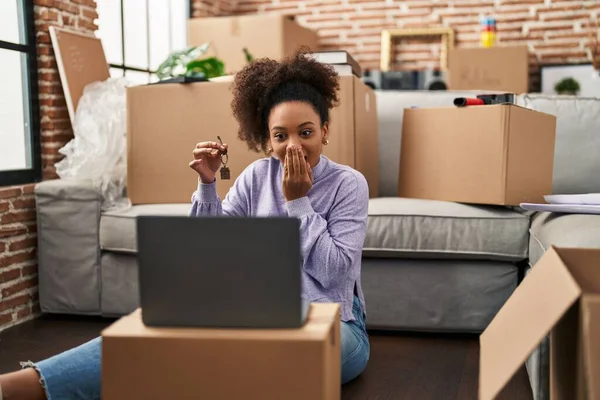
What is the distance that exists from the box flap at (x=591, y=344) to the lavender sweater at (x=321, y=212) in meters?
0.56

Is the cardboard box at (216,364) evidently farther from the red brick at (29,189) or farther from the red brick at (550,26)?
the red brick at (550,26)

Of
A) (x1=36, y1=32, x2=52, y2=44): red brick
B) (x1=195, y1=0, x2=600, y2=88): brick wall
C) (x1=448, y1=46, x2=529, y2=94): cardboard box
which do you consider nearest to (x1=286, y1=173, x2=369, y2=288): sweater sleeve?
(x1=36, y1=32, x2=52, y2=44): red brick

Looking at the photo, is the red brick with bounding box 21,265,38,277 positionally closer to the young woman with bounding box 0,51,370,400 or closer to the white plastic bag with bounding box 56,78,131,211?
the white plastic bag with bounding box 56,78,131,211

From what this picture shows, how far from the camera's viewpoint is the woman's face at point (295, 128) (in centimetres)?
155

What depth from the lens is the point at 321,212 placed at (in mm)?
1567

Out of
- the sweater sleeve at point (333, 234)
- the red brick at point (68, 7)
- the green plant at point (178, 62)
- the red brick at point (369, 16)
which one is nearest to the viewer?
the sweater sleeve at point (333, 234)

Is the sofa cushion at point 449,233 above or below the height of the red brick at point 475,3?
below

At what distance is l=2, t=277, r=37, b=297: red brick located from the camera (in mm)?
2523

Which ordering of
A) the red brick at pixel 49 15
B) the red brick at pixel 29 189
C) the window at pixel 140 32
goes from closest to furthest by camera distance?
the red brick at pixel 29 189 < the red brick at pixel 49 15 < the window at pixel 140 32

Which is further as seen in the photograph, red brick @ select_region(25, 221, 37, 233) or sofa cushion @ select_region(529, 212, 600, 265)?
red brick @ select_region(25, 221, 37, 233)

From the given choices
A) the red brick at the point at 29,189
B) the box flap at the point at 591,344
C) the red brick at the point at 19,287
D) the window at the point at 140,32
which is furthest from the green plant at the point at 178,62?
the box flap at the point at 591,344

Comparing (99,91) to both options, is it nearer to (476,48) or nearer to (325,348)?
(325,348)

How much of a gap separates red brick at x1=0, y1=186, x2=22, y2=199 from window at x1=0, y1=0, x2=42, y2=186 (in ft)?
0.32

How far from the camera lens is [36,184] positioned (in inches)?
105
